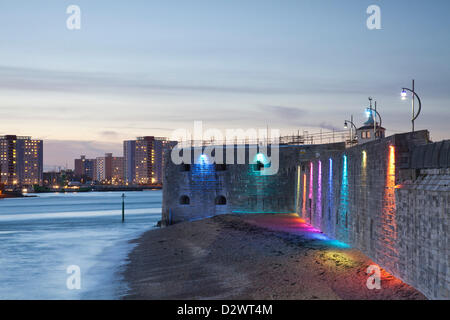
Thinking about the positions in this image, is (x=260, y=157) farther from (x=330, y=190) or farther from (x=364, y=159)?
(x=364, y=159)

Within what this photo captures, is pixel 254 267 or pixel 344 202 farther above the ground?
pixel 344 202

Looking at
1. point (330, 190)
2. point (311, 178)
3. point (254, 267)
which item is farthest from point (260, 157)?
point (254, 267)

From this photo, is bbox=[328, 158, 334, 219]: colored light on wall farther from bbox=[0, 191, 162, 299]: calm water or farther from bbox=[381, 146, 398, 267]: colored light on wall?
bbox=[0, 191, 162, 299]: calm water

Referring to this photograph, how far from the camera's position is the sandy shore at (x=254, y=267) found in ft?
52.9

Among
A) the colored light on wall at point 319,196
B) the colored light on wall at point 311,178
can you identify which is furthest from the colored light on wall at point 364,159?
the colored light on wall at point 311,178

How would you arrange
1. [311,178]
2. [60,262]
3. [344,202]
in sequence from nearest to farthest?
1. [344,202]
2. [60,262]
3. [311,178]

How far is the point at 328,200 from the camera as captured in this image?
26625 millimetres

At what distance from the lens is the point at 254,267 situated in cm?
2094

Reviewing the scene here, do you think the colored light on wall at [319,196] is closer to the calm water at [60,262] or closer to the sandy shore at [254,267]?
the sandy shore at [254,267]

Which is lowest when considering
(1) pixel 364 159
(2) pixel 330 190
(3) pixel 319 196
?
(3) pixel 319 196

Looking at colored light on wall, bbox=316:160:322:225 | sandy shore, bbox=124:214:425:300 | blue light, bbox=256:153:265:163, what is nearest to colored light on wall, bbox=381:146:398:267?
sandy shore, bbox=124:214:425:300
